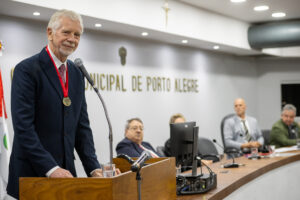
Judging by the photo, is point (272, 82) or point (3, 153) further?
point (272, 82)

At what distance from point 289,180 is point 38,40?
3235 mm

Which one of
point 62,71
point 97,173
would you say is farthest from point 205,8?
point 97,173

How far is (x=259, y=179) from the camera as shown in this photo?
4500mm

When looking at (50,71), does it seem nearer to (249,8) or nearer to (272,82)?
(249,8)

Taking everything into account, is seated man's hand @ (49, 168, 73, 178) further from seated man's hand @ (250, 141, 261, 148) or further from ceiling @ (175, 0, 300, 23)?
ceiling @ (175, 0, 300, 23)

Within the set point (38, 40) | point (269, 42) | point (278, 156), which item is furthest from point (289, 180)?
point (269, 42)

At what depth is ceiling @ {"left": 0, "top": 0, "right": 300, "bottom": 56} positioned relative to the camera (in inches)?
191

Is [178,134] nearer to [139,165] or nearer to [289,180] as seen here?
[139,165]

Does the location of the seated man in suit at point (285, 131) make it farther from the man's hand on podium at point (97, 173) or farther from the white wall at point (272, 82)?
the man's hand on podium at point (97, 173)

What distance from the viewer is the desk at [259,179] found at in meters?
3.45

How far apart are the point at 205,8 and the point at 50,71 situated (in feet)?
18.7

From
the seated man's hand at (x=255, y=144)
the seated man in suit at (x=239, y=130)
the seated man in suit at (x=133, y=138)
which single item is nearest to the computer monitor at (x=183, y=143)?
the seated man in suit at (x=133, y=138)

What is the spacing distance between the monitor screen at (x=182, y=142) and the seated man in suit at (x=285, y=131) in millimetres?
3570

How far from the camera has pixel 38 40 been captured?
5.45 metres
